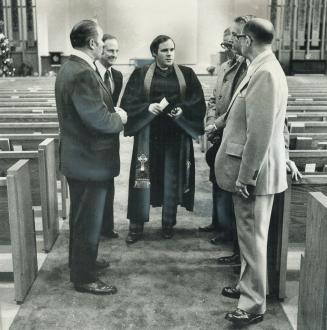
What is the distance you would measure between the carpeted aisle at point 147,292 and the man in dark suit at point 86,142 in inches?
6.1

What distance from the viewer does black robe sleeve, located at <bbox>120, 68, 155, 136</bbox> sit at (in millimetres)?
3478

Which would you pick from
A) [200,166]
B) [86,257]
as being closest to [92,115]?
[86,257]

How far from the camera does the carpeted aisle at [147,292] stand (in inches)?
98.6

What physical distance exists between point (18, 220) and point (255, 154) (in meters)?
1.26

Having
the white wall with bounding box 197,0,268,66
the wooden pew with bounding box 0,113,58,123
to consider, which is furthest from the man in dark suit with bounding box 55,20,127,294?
the white wall with bounding box 197,0,268,66

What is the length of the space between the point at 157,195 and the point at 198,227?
45 cm

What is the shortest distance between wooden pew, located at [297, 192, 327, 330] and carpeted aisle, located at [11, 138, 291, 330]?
0.35 meters

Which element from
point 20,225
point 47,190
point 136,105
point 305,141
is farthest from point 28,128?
point 305,141

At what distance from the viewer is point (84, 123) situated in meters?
2.57

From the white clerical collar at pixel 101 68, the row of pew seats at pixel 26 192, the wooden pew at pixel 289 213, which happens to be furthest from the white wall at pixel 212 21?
the wooden pew at pixel 289 213

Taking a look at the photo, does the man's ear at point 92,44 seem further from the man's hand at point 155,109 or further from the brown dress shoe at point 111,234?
the brown dress shoe at point 111,234

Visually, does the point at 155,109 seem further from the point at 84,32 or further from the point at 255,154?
the point at 255,154

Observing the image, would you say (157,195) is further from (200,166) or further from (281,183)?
(200,166)

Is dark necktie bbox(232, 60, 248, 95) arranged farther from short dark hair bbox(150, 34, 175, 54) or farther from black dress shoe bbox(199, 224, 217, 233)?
black dress shoe bbox(199, 224, 217, 233)
